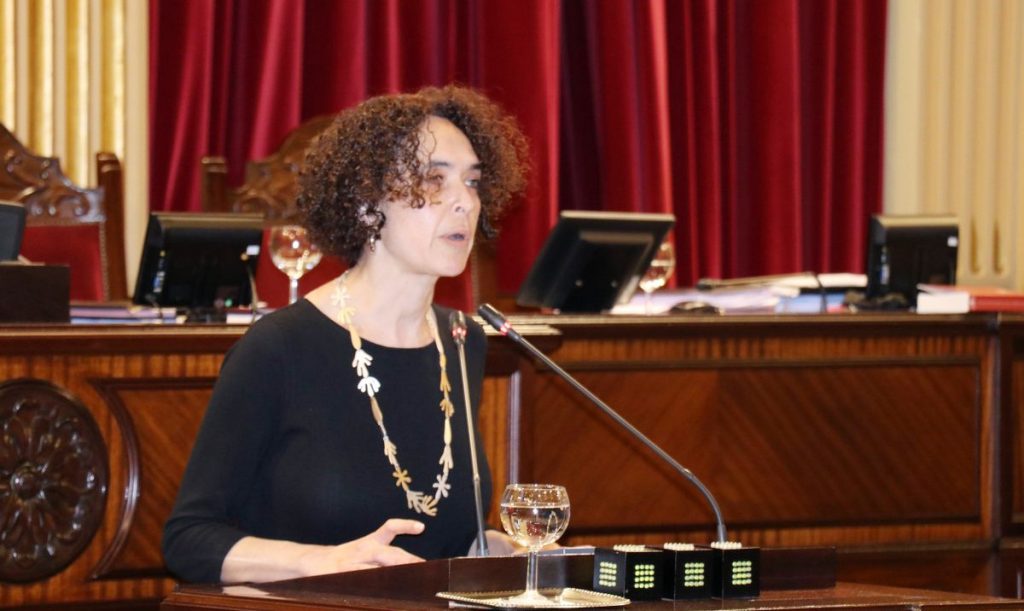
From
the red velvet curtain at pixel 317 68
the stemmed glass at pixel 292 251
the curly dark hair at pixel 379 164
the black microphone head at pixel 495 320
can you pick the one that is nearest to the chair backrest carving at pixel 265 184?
the red velvet curtain at pixel 317 68

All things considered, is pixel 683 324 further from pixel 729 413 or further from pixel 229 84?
pixel 229 84

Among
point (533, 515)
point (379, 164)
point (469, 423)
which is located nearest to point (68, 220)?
point (379, 164)

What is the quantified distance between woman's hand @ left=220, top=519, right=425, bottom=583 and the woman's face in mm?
477

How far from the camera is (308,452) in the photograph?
2.12m

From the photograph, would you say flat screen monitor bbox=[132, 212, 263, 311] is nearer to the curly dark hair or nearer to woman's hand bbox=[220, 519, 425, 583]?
the curly dark hair

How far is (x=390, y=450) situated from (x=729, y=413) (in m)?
1.51

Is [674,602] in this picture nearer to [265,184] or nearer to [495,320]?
[495,320]

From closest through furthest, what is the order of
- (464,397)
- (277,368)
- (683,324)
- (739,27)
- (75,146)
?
(277,368) → (464,397) → (683,324) → (75,146) → (739,27)

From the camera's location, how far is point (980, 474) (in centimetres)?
370

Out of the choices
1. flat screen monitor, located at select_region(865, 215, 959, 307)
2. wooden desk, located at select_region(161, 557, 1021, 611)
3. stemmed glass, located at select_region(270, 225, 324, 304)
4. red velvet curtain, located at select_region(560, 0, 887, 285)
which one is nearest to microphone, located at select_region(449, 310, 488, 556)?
wooden desk, located at select_region(161, 557, 1021, 611)

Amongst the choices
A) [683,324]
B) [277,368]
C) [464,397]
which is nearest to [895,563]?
[683,324]

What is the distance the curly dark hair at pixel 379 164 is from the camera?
2.27m

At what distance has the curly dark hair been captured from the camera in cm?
227

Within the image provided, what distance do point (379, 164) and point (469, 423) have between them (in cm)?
40
